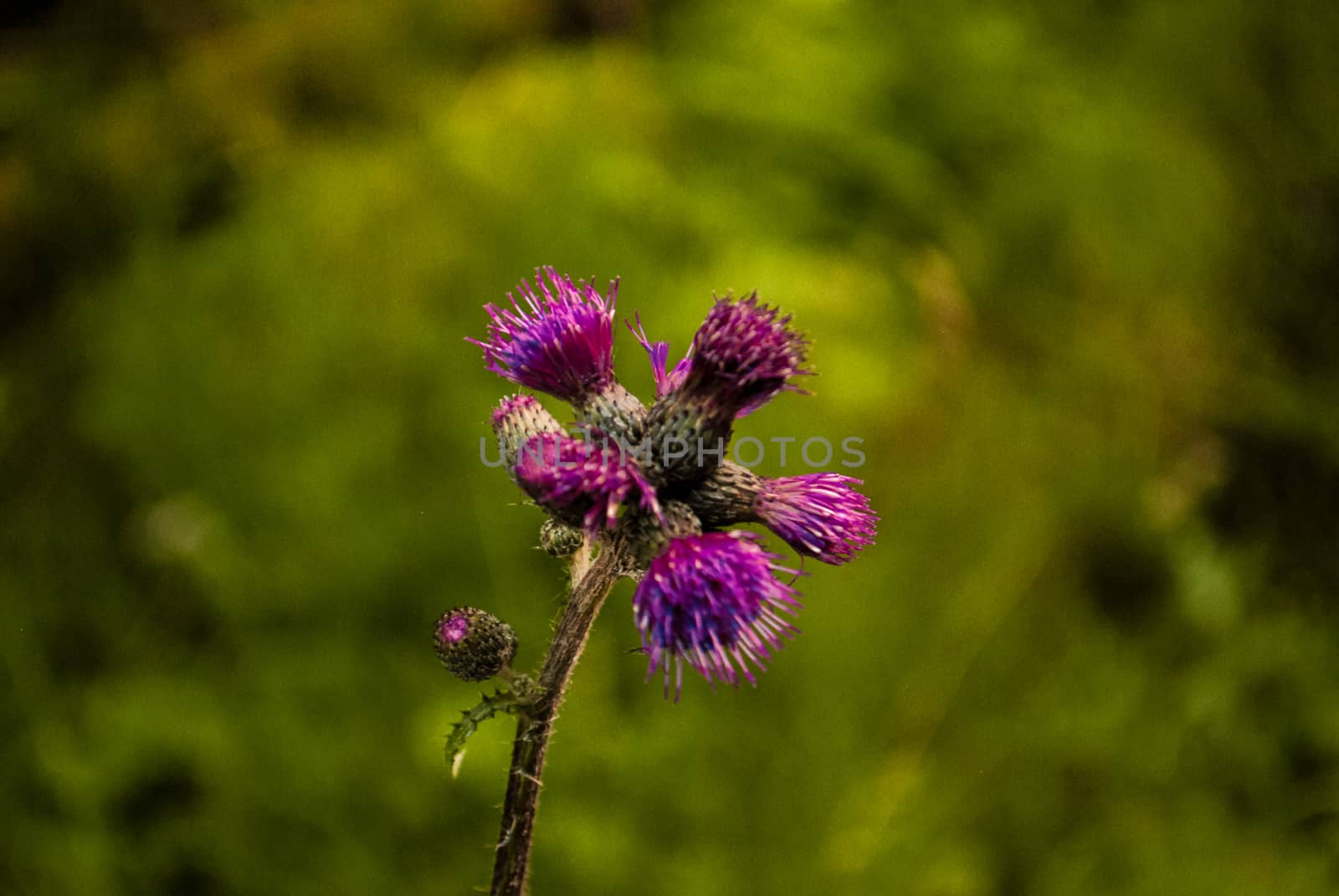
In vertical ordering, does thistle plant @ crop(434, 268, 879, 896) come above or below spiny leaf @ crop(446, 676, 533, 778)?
above

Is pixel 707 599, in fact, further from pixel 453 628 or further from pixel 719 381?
pixel 453 628

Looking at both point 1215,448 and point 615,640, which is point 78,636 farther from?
point 1215,448

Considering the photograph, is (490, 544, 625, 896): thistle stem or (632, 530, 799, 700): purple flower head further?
(490, 544, 625, 896): thistle stem

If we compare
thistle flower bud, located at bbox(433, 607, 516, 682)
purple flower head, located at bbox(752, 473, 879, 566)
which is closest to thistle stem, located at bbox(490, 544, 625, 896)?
thistle flower bud, located at bbox(433, 607, 516, 682)

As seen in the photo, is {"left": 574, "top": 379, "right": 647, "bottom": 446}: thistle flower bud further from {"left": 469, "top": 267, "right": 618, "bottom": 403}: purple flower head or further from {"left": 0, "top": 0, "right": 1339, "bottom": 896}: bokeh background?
{"left": 0, "top": 0, "right": 1339, "bottom": 896}: bokeh background

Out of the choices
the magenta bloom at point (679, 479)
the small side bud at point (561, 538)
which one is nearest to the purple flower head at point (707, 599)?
the magenta bloom at point (679, 479)

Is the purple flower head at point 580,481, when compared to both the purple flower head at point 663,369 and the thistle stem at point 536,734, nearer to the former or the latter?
the thistle stem at point 536,734
